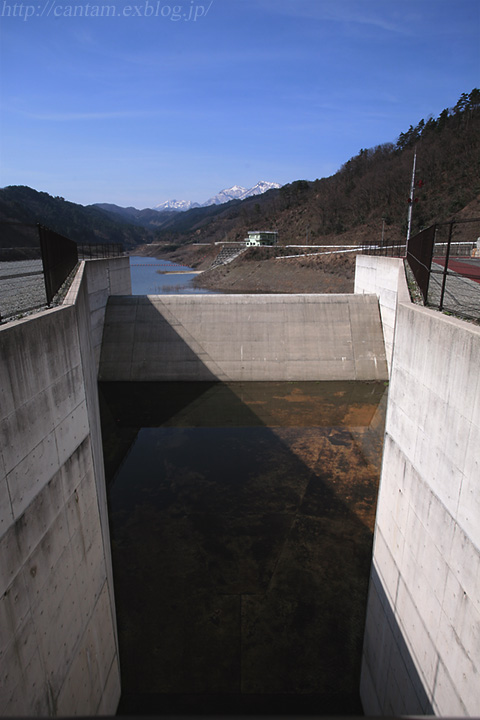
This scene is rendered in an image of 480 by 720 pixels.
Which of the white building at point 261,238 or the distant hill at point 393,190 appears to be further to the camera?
the white building at point 261,238

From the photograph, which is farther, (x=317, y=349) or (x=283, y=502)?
(x=317, y=349)

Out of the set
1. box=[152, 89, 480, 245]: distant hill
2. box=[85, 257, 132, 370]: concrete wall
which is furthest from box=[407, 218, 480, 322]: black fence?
box=[152, 89, 480, 245]: distant hill

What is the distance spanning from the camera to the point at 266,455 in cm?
1412

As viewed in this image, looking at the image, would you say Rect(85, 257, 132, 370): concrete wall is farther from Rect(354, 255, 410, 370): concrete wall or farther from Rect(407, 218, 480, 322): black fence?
Rect(407, 218, 480, 322): black fence

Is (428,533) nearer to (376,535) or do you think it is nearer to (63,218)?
(376,535)

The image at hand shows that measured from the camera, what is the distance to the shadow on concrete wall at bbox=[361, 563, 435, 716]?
492cm

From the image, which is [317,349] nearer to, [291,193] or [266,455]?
[266,455]

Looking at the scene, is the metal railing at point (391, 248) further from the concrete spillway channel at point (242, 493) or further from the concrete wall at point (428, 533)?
the concrete wall at point (428, 533)

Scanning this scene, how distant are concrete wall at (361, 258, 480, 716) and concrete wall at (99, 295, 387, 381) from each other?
15411 mm

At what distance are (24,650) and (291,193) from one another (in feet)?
386

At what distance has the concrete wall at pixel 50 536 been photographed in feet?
13.0

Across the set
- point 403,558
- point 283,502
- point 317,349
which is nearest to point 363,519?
point 283,502

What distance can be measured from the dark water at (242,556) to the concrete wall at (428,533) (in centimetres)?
130

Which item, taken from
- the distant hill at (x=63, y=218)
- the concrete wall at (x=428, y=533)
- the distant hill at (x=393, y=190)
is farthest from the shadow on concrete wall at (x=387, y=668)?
the distant hill at (x=63, y=218)
